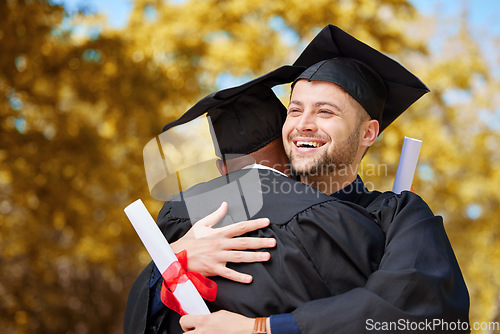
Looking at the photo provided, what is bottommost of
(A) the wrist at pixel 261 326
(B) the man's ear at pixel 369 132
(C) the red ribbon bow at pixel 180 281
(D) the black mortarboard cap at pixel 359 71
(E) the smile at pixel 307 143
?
(A) the wrist at pixel 261 326

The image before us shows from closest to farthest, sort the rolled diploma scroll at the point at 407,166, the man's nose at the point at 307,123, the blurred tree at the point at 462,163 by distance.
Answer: the man's nose at the point at 307,123, the rolled diploma scroll at the point at 407,166, the blurred tree at the point at 462,163

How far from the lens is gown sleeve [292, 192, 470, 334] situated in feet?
5.22

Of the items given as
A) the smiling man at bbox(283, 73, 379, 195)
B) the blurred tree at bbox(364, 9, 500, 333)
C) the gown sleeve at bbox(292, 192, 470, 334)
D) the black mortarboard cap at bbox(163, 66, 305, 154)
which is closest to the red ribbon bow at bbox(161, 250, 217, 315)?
the gown sleeve at bbox(292, 192, 470, 334)

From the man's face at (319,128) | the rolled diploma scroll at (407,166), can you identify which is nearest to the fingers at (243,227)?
the man's face at (319,128)

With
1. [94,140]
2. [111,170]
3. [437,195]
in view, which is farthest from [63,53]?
[437,195]

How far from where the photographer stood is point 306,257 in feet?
5.76

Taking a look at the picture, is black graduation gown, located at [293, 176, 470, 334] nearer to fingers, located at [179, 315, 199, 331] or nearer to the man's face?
fingers, located at [179, 315, 199, 331]

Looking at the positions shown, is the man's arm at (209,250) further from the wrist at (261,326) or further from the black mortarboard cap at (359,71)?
the black mortarboard cap at (359,71)

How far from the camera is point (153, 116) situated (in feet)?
20.1

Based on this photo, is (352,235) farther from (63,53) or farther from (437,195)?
(437,195)

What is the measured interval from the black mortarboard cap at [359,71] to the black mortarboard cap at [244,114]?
8.1 inches

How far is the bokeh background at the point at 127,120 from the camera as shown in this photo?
568 cm

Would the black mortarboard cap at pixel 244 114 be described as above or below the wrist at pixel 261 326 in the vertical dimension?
above

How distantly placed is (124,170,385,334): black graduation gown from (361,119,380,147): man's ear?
587 mm
